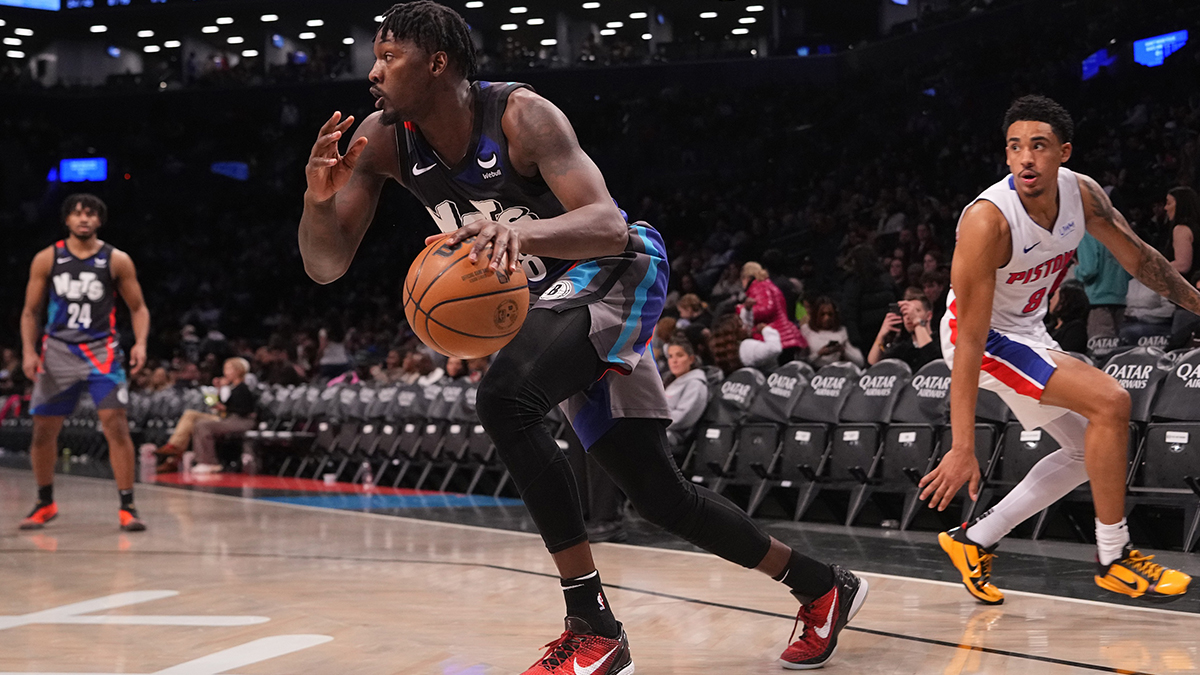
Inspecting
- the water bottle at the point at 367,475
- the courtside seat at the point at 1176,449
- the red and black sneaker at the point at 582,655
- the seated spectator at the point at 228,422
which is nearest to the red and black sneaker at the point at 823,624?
the red and black sneaker at the point at 582,655

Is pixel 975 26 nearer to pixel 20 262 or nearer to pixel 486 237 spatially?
pixel 486 237

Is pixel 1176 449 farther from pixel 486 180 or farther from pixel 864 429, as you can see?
pixel 486 180

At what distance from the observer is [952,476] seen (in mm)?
2986

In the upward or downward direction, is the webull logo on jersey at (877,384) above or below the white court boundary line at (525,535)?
above

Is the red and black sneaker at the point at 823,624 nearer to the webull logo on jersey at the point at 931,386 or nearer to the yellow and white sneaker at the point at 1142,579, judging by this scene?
the yellow and white sneaker at the point at 1142,579

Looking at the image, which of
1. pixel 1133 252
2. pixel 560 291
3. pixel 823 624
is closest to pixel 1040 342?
pixel 1133 252

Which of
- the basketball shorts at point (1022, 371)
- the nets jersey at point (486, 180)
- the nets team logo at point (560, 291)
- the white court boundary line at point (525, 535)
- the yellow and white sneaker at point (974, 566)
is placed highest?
the nets jersey at point (486, 180)

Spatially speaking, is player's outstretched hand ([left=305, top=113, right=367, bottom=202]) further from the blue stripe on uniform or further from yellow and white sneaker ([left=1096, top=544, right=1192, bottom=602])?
yellow and white sneaker ([left=1096, top=544, right=1192, bottom=602])

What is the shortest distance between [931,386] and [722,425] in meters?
1.39

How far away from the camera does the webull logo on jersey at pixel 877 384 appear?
6.00 meters

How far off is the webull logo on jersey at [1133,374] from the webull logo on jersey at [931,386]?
80 cm

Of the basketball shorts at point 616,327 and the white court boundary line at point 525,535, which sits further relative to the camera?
the white court boundary line at point 525,535

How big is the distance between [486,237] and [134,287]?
16.2 feet

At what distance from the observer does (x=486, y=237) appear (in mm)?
2020
